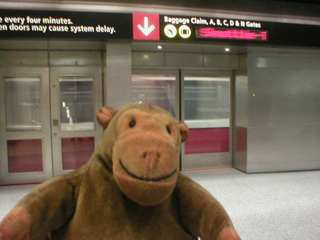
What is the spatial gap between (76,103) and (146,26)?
2091mm

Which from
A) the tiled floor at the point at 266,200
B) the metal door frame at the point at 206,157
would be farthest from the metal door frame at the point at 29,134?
the metal door frame at the point at 206,157

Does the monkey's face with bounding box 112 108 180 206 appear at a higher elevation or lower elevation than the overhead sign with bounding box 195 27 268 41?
lower

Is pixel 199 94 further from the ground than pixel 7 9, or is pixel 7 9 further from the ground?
pixel 7 9

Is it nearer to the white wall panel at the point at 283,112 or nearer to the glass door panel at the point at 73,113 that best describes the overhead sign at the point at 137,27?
the white wall panel at the point at 283,112

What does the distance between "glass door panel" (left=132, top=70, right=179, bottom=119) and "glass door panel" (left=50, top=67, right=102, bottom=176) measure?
0.78 metres

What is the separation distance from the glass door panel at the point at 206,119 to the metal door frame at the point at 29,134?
2.76 metres

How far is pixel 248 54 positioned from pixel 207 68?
0.89 meters

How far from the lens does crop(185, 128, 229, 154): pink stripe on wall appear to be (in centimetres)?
616

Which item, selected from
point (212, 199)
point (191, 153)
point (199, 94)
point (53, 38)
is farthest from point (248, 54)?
point (212, 199)

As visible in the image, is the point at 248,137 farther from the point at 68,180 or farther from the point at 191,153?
the point at 68,180

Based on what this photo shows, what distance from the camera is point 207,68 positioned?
242 inches

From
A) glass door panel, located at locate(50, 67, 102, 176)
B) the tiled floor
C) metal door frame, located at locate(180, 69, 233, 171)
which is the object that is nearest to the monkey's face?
the tiled floor

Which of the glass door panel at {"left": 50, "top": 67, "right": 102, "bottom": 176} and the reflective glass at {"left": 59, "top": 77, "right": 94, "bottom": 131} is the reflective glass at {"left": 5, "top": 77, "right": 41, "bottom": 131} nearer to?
the glass door panel at {"left": 50, "top": 67, "right": 102, "bottom": 176}

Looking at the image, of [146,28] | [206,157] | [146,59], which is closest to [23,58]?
[146,59]
